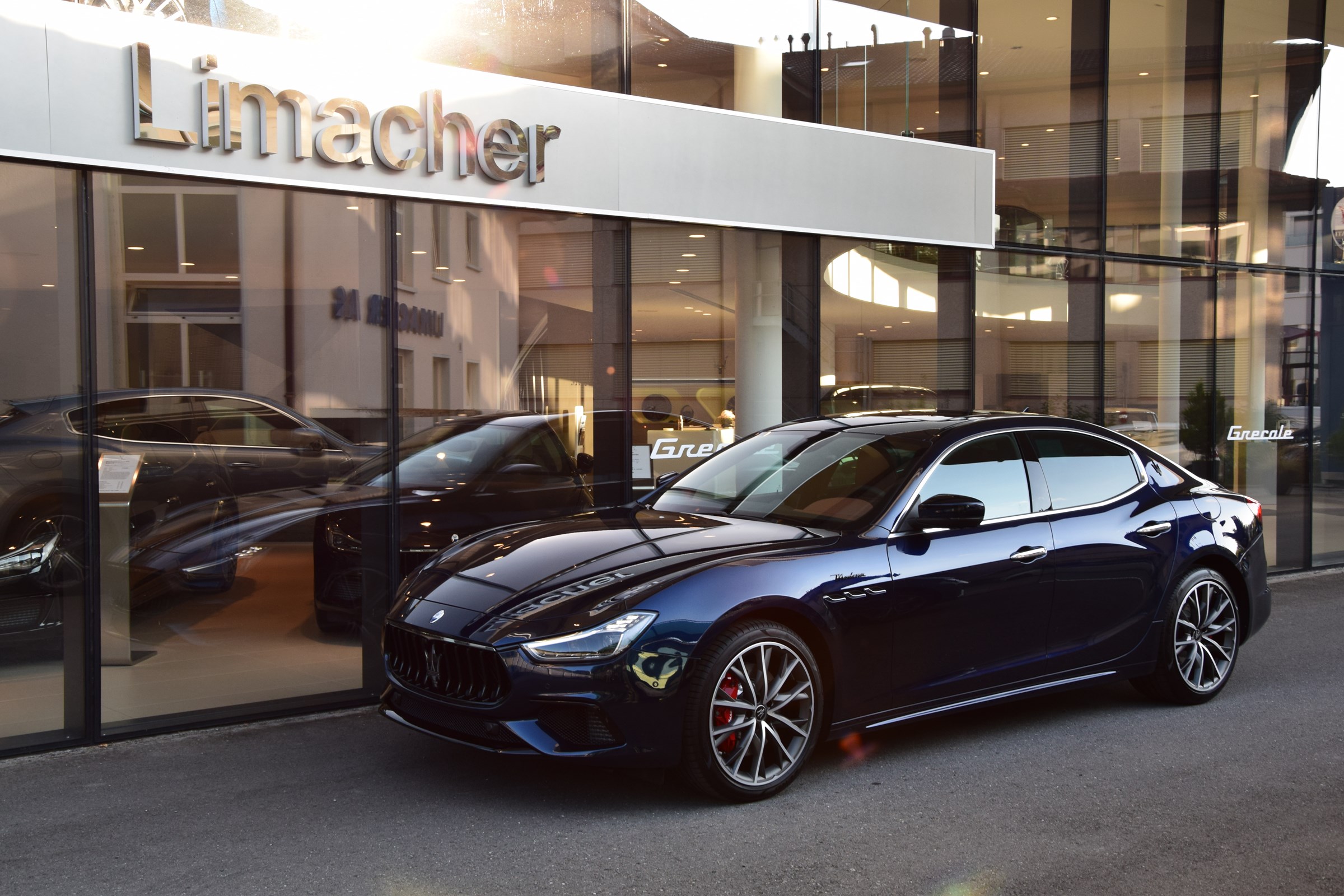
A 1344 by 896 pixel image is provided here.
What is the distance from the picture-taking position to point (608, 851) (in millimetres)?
4270

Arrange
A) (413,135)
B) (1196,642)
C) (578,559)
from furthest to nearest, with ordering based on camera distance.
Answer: (413,135) → (1196,642) → (578,559)

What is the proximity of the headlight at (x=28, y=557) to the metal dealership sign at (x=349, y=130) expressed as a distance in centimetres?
217

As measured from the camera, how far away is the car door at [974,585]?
17.3ft

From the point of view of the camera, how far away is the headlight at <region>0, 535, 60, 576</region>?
6.02 meters

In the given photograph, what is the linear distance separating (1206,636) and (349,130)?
18.5 feet

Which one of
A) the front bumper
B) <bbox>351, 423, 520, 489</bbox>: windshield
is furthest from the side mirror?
<bbox>351, 423, 520, 489</bbox>: windshield

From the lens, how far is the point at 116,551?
20.9 feet

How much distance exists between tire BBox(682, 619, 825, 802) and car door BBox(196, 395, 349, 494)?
3342 mm

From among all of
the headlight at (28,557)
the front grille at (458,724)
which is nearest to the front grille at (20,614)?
the headlight at (28,557)

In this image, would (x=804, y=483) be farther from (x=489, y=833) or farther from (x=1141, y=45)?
(x=1141, y=45)

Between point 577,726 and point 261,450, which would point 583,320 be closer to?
point 261,450

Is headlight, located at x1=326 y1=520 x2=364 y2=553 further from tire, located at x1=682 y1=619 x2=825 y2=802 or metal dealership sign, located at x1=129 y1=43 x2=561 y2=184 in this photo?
tire, located at x1=682 y1=619 x2=825 y2=802

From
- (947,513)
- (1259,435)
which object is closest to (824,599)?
(947,513)

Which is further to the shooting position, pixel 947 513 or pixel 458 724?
pixel 947 513
